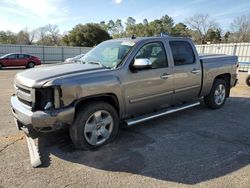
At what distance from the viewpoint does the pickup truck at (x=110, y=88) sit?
3.70 metres

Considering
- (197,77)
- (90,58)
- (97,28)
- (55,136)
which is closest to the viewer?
(55,136)

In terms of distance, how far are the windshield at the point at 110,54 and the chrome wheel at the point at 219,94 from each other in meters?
3.32

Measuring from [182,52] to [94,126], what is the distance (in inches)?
113

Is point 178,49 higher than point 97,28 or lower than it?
lower

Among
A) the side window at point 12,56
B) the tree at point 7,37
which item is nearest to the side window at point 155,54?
the side window at point 12,56

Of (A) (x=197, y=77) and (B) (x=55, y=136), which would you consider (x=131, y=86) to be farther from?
(A) (x=197, y=77)

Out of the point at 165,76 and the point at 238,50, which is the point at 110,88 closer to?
the point at 165,76

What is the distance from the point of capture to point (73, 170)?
3590mm

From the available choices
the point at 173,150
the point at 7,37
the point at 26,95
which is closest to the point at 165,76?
the point at 173,150

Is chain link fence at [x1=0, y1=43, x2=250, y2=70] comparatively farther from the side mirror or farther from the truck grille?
the truck grille

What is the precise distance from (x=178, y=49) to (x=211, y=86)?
66.7 inches

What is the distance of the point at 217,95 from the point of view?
6961mm

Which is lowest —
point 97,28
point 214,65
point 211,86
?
point 211,86

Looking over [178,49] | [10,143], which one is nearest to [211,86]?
[178,49]
